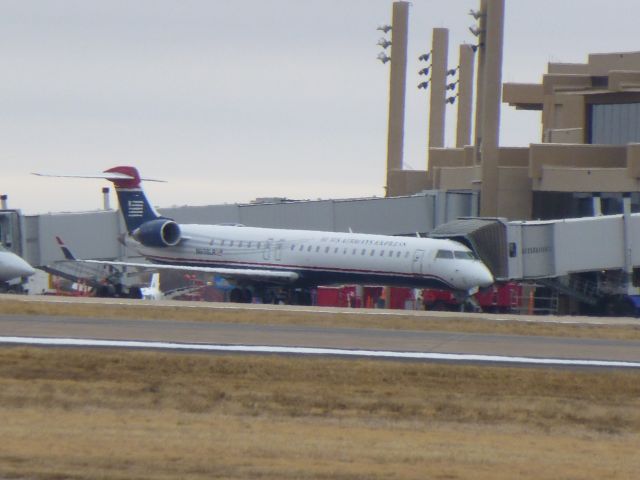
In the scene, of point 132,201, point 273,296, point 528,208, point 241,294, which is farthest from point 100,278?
point 528,208

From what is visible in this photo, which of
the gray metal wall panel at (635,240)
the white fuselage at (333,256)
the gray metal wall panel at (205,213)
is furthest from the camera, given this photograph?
the gray metal wall panel at (205,213)

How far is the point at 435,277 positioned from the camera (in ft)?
162

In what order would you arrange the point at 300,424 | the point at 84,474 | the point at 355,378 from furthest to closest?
1. the point at 355,378
2. the point at 300,424
3. the point at 84,474

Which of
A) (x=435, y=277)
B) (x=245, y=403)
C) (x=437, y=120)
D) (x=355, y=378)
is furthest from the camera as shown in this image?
(x=437, y=120)

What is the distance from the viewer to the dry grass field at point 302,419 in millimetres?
16281

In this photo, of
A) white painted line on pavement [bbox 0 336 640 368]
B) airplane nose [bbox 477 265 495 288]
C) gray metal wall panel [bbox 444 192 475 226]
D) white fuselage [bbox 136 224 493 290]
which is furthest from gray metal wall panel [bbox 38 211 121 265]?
white painted line on pavement [bbox 0 336 640 368]

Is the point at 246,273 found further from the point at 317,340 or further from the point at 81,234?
the point at 317,340

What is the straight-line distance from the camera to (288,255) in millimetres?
53875

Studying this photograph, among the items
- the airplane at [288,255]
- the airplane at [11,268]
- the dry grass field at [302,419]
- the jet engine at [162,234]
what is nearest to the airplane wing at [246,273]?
the airplane at [288,255]

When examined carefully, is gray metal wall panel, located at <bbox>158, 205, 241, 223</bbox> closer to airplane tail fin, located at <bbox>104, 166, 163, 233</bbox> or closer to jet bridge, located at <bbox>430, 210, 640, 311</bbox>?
airplane tail fin, located at <bbox>104, 166, 163, 233</bbox>

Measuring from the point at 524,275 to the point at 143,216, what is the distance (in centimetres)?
1750

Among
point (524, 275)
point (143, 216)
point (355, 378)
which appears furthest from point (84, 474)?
point (143, 216)

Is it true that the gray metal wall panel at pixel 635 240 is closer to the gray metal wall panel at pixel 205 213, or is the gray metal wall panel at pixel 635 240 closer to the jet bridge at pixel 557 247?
the jet bridge at pixel 557 247

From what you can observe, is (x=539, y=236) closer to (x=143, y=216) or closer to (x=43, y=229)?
(x=143, y=216)
